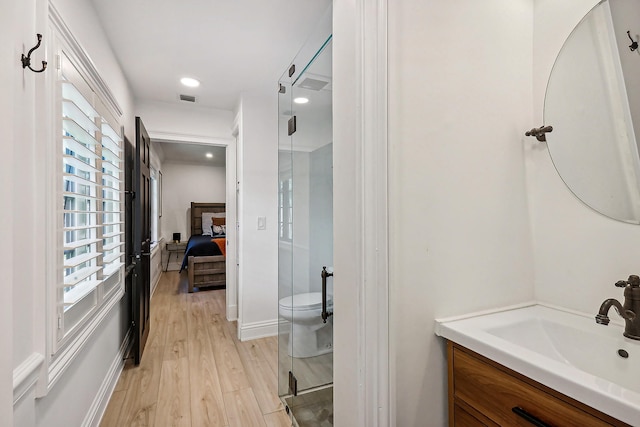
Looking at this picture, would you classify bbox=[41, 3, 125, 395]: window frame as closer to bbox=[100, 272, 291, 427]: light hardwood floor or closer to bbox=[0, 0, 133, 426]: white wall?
bbox=[0, 0, 133, 426]: white wall

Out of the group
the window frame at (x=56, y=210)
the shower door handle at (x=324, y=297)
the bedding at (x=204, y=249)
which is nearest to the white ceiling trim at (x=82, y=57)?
the window frame at (x=56, y=210)

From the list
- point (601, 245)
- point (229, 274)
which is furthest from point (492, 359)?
point (229, 274)

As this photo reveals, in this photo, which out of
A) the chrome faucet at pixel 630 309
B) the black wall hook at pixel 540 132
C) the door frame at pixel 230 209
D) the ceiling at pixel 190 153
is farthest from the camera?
the ceiling at pixel 190 153

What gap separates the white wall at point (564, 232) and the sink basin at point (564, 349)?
9 centimetres

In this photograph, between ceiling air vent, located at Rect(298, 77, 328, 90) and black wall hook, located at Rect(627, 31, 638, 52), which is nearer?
black wall hook, located at Rect(627, 31, 638, 52)

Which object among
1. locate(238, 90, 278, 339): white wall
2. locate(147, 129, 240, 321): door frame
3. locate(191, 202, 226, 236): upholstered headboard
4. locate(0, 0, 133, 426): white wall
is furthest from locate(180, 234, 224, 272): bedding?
locate(0, 0, 133, 426): white wall

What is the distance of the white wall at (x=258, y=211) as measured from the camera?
310cm

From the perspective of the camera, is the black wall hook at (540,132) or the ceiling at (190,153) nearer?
the black wall hook at (540,132)

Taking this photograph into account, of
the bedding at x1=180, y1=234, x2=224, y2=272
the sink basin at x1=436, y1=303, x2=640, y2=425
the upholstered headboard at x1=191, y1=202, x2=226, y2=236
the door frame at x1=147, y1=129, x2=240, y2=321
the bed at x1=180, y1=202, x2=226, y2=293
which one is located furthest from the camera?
the upholstered headboard at x1=191, y1=202, x2=226, y2=236

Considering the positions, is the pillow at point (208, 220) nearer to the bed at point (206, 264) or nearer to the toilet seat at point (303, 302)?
the bed at point (206, 264)

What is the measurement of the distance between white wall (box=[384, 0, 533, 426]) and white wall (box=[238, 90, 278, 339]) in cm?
232

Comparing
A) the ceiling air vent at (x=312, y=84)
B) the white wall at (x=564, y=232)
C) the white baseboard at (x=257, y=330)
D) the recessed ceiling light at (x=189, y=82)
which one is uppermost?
the recessed ceiling light at (x=189, y=82)

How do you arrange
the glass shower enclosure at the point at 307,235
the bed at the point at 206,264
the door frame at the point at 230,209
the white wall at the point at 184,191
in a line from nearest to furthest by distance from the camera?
1. the glass shower enclosure at the point at 307,235
2. the door frame at the point at 230,209
3. the bed at the point at 206,264
4. the white wall at the point at 184,191

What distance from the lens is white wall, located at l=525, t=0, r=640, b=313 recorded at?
3.37 feet
